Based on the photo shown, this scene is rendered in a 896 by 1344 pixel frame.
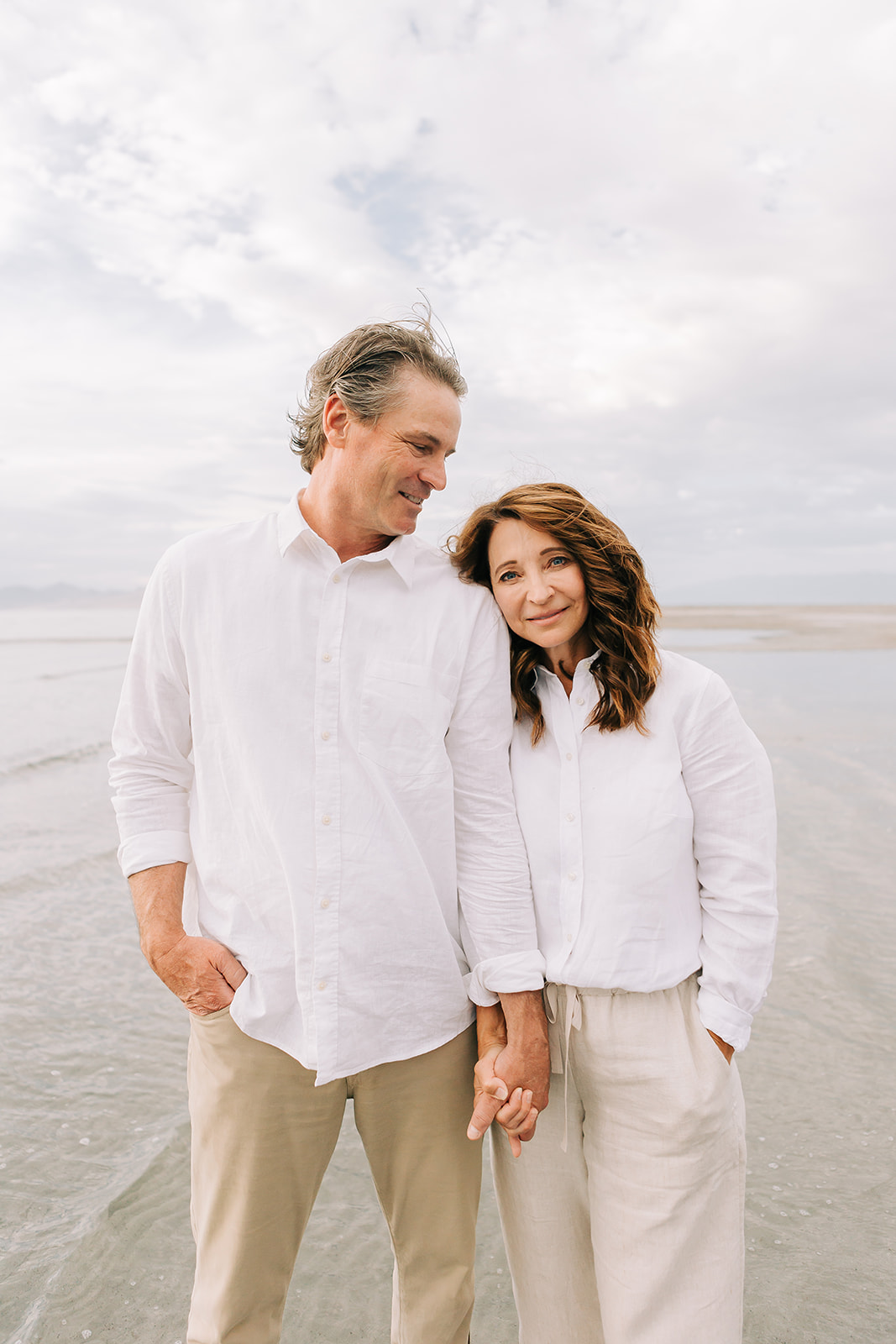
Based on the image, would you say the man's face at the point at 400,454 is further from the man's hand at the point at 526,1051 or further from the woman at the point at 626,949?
the man's hand at the point at 526,1051

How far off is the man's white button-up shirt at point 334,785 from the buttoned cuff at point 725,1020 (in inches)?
16.5

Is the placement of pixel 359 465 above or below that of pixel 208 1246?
above

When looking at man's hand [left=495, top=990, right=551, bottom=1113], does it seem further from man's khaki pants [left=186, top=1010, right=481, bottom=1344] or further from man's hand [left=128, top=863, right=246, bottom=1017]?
man's hand [left=128, top=863, right=246, bottom=1017]

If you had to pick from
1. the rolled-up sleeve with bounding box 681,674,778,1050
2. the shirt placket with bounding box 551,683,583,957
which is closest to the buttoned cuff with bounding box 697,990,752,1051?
the rolled-up sleeve with bounding box 681,674,778,1050

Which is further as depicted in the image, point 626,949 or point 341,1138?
point 341,1138

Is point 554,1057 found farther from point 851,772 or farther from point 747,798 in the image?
point 851,772

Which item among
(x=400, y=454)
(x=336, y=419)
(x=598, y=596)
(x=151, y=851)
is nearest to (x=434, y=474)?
(x=400, y=454)

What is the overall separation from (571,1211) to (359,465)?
6.37 feet

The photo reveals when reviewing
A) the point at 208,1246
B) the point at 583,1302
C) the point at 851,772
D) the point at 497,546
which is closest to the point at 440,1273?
the point at 583,1302

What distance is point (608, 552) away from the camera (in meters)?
2.29

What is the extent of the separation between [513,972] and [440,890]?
0.88 ft

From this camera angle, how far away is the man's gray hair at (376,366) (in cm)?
221

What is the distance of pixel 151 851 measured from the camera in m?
2.27

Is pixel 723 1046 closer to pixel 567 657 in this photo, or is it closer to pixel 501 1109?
pixel 501 1109
